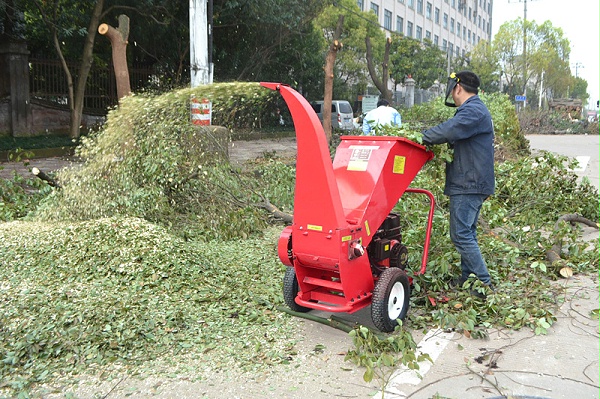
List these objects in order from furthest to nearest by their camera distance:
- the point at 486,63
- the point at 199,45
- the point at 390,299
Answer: the point at 486,63, the point at 199,45, the point at 390,299

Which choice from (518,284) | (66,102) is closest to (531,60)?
(66,102)

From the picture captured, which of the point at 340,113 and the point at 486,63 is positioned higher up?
the point at 486,63

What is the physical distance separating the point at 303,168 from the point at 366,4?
5014cm

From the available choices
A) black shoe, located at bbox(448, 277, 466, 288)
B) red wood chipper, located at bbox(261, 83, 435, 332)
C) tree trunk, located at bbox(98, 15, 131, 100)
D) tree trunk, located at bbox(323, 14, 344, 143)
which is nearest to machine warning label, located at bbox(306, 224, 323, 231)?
red wood chipper, located at bbox(261, 83, 435, 332)

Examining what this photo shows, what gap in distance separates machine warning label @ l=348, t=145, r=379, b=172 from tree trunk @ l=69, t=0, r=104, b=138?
1411cm

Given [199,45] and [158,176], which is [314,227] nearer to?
[158,176]

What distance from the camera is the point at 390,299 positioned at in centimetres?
396

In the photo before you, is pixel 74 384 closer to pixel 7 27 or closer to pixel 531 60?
pixel 7 27

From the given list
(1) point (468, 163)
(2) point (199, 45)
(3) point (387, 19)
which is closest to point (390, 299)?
(1) point (468, 163)

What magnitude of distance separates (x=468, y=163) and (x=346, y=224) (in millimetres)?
1378

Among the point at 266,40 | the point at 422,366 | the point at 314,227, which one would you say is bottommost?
the point at 422,366

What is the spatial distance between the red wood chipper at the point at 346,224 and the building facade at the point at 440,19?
44.3m

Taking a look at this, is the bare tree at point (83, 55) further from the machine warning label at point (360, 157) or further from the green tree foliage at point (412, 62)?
the green tree foliage at point (412, 62)

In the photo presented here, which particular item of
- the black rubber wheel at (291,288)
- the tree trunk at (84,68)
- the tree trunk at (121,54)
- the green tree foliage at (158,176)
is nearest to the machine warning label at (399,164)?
the black rubber wheel at (291,288)
